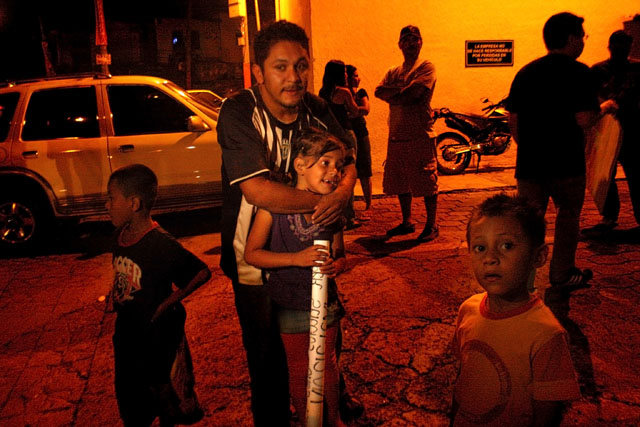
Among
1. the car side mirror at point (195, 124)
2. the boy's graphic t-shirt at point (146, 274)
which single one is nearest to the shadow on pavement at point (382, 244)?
the car side mirror at point (195, 124)

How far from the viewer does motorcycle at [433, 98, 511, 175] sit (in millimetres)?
9320

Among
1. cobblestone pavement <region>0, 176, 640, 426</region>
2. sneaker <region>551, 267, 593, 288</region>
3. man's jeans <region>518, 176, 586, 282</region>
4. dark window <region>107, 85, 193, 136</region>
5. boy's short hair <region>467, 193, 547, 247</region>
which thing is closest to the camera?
boy's short hair <region>467, 193, 547, 247</region>

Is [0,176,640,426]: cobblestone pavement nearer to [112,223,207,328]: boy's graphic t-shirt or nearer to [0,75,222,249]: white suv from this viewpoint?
[0,75,222,249]: white suv

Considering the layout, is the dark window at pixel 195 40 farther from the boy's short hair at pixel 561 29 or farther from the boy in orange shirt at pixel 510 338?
the boy in orange shirt at pixel 510 338

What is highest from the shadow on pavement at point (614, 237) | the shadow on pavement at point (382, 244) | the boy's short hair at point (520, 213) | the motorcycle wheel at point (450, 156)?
Answer: the boy's short hair at point (520, 213)

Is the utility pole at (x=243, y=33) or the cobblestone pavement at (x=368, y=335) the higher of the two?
the utility pole at (x=243, y=33)

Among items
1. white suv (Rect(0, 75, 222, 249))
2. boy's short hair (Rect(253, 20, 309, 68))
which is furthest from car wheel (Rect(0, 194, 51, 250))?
boy's short hair (Rect(253, 20, 309, 68))

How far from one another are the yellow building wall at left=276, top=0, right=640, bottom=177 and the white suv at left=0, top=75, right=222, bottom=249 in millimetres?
3681

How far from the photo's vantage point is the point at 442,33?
387 inches

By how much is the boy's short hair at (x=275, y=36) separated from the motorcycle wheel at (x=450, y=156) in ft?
24.9

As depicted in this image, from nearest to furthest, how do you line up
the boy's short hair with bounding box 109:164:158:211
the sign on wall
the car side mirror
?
1. the boy's short hair with bounding box 109:164:158:211
2. the car side mirror
3. the sign on wall

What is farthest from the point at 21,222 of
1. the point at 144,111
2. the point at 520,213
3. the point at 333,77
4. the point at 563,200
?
the point at 520,213

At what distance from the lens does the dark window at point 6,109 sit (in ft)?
20.3

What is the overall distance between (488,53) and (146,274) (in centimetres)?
941
